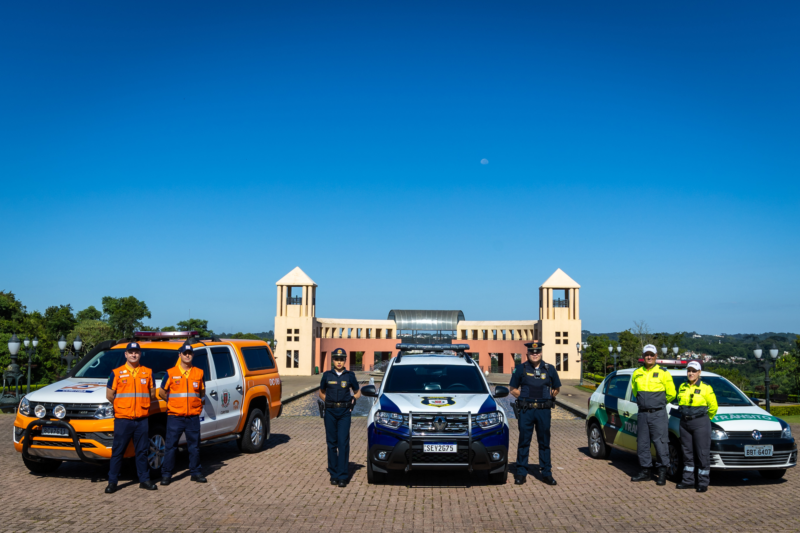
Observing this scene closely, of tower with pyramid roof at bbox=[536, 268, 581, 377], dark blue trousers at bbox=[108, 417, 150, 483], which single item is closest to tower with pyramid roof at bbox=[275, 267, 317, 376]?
tower with pyramid roof at bbox=[536, 268, 581, 377]

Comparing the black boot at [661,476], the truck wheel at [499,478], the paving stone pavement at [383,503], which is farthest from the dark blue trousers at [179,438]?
the black boot at [661,476]

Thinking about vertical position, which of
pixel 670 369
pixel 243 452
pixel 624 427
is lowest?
pixel 243 452

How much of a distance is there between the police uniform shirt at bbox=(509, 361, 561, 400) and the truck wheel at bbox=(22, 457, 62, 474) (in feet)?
22.6

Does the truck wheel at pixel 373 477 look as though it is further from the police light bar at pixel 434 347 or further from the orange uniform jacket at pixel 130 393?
the orange uniform jacket at pixel 130 393

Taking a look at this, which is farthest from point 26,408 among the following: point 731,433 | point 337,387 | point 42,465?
point 731,433

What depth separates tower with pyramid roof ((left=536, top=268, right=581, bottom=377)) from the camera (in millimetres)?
47469

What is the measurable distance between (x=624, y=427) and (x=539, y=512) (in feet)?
10.7

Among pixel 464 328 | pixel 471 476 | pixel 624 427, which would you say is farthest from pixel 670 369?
pixel 464 328

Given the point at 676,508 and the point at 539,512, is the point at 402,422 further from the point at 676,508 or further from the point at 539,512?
the point at 676,508

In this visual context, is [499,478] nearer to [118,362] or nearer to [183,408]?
[183,408]

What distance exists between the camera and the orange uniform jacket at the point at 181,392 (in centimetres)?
828

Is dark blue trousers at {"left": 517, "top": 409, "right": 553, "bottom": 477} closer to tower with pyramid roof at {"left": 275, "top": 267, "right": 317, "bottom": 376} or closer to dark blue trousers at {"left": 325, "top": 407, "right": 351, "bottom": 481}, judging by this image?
dark blue trousers at {"left": 325, "top": 407, "right": 351, "bottom": 481}

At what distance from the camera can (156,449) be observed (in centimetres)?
848

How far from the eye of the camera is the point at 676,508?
7.13m
